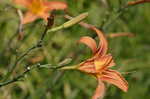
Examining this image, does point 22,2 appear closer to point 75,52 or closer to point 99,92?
point 75,52

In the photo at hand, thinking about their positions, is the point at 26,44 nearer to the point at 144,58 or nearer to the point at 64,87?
the point at 64,87

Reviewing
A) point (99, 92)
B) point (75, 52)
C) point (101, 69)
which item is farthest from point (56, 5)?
point (99, 92)

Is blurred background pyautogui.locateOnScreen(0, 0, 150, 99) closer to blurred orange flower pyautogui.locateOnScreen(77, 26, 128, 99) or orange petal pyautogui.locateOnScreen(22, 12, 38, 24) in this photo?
orange petal pyautogui.locateOnScreen(22, 12, 38, 24)

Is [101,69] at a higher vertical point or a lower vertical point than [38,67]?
lower

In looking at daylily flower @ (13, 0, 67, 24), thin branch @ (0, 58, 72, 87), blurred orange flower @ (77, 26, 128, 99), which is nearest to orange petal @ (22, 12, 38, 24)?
daylily flower @ (13, 0, 67, 24)

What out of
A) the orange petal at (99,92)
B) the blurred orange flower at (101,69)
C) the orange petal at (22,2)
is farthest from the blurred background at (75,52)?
the orange petal at (99,92)

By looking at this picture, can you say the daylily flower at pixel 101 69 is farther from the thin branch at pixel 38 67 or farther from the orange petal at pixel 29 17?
the orange petal at pixel 29 17
